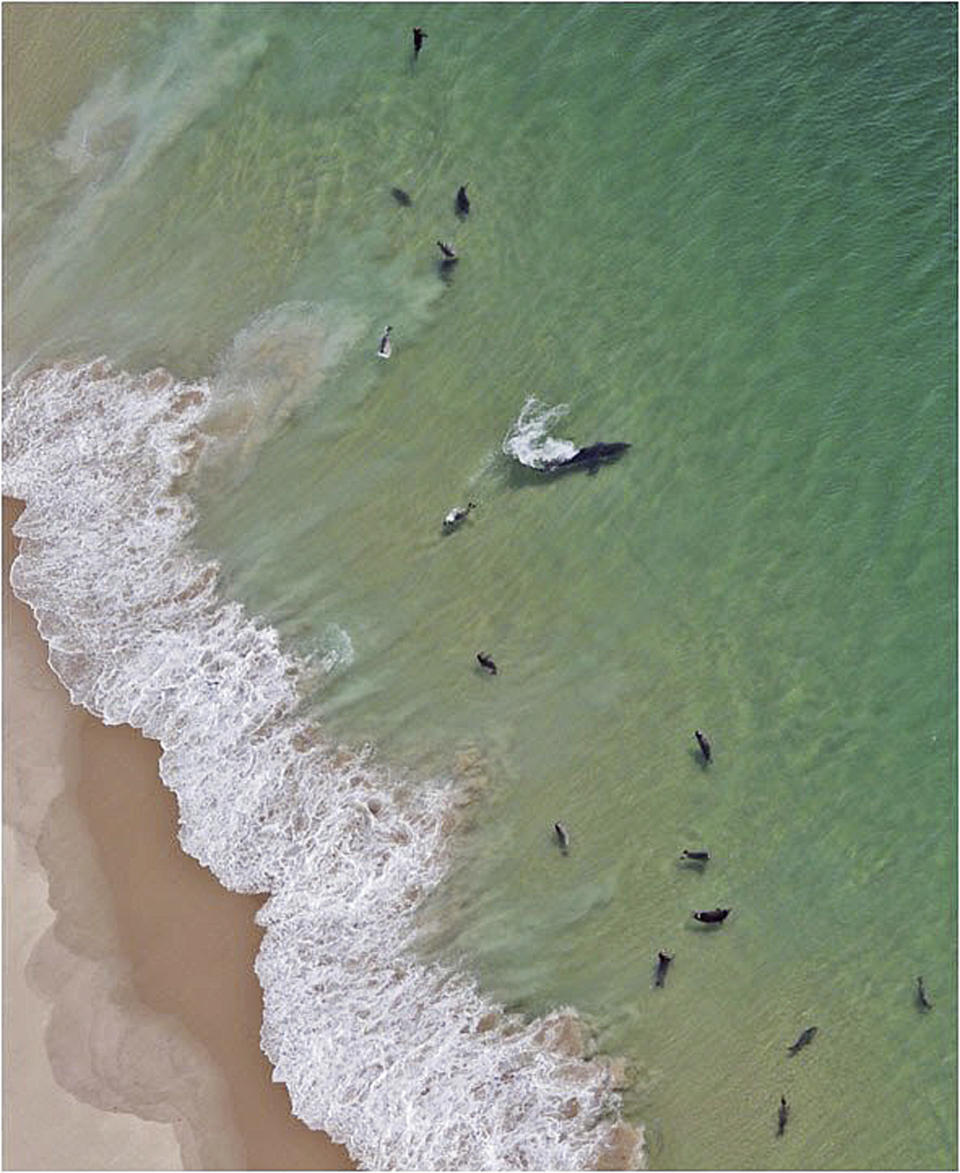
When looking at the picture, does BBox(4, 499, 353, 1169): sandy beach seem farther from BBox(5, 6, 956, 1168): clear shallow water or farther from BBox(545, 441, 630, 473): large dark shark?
BBox(545, 441, 630, 473): large dark shark

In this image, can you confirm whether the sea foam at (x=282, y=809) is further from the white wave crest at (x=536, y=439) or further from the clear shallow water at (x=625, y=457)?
the white wave crest at (x=536, y=439)

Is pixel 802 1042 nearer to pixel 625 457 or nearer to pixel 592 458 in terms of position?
pixel 625 457

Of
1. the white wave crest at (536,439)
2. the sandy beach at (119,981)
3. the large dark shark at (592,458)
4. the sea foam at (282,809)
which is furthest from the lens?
the white wave crest at (536,439)

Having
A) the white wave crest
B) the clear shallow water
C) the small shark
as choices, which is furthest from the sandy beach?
the white wave crest

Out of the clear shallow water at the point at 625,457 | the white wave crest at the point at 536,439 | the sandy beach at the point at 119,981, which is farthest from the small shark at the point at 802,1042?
the white wave crest at the point at 536,439

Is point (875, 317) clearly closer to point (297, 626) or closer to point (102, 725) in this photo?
point (297, 626)

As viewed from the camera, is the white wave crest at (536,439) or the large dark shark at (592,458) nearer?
the large dark shark at (592,458)
